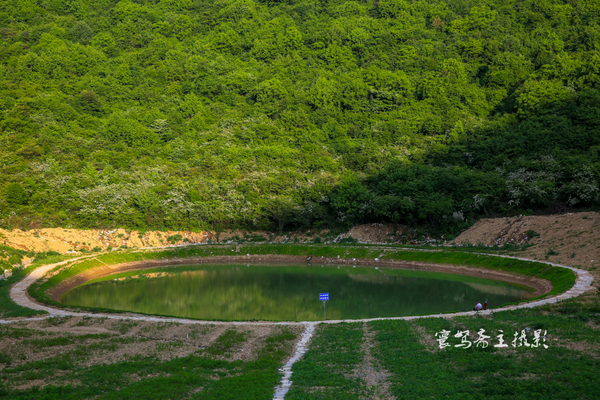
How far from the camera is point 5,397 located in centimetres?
1416

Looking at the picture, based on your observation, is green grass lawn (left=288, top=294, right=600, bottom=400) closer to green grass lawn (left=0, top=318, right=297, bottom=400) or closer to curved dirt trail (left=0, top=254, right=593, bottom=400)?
curved dirt trail (left=0, top=254, right=593, bottom=400)

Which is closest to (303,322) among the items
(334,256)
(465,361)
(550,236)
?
(465,361)

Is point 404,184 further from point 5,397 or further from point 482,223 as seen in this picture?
point 5,397

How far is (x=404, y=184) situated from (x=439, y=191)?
4906 mm

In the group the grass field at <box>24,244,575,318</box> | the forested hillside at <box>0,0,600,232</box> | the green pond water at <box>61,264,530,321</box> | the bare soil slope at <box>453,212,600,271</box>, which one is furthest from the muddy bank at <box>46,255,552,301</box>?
the forested hillside at <box>0,0,600,232</box>

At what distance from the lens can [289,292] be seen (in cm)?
4238

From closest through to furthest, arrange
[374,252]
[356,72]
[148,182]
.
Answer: [374,252], [148,182], [356,72]

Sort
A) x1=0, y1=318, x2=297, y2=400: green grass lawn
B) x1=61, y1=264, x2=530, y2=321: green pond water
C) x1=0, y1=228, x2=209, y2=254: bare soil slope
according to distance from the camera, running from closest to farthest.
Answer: x1=0, y1=318, x2=297, y2=400: green grass lawn, x1=61, y1=264, x2=530, y2=321: green pond water, x1=0, y1=228, x2=209, y2=254: bare soil slope

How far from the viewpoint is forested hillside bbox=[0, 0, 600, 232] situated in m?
66.4

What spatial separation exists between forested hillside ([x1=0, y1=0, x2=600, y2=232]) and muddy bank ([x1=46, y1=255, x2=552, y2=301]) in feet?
31.9

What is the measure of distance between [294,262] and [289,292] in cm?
1639

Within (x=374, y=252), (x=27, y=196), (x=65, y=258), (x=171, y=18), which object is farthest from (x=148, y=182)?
(x=171, y=18)

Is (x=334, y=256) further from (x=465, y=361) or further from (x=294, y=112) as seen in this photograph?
(x=294, y=112)

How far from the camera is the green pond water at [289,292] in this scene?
1344 inches
